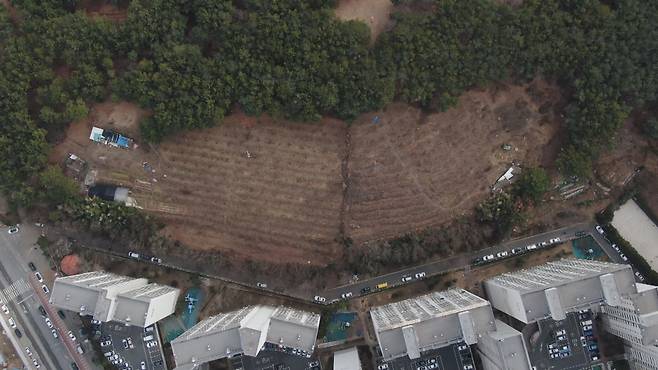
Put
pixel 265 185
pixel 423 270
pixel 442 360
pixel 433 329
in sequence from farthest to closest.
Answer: pixel 423 270 < pixel 265 185 < pixel 442 360 < pixel 433 329

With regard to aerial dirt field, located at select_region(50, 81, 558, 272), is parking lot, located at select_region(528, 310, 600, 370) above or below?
below

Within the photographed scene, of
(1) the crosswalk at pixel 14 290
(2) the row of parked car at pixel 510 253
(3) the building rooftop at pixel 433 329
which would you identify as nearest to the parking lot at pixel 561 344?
(2) the row of parked car at pixel 510 253

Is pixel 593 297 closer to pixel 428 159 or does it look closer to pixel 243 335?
pixel 428 159

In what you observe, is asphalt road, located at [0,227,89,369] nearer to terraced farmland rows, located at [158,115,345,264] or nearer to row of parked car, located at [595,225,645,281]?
terraced farmland rows, located at [158,115,345,264]

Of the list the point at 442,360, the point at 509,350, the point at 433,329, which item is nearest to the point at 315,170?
the point at 433,329

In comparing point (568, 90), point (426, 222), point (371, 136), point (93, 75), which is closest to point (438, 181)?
point (426, 222)

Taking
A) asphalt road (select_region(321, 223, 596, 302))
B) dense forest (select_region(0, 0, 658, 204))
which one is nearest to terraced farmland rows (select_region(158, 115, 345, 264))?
dense forest (select_region(0, 0, 658, 204))

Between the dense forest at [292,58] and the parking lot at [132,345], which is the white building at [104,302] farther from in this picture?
the dense forest at [292,58]

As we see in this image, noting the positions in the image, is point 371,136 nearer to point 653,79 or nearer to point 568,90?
point 568,90
